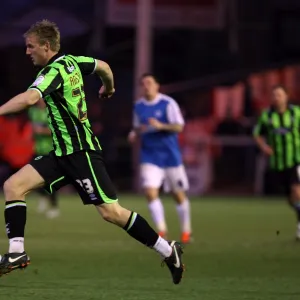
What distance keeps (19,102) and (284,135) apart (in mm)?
7568

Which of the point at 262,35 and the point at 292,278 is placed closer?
the point at 292,278

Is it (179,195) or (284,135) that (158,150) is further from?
(284,135)

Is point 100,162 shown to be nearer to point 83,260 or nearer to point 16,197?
point 16,197

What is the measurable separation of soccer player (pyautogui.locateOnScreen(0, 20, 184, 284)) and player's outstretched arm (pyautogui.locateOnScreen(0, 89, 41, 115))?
0.39m

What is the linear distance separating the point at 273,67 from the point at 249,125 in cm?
162

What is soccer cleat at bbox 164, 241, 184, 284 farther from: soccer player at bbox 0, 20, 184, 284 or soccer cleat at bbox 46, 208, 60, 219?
soccer cleat at bbox 46, 208, 60, 219

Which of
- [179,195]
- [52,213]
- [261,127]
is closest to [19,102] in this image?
[179,195]

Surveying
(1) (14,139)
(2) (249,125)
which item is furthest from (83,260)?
(2) (249,125)

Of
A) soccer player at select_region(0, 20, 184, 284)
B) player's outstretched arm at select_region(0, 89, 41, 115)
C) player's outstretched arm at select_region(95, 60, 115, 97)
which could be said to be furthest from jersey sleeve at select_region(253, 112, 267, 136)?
player's outstretched arm at select_region(0, 89, 41, 115)

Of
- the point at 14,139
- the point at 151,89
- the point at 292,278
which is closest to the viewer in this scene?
the point at 292,278

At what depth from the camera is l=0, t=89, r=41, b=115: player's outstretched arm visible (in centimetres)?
866

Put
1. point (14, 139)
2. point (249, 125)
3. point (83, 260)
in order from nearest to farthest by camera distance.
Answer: point (83, 260)
point (14, 139)
point (249, 125)

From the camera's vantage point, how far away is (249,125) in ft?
91.0

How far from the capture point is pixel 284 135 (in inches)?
622
